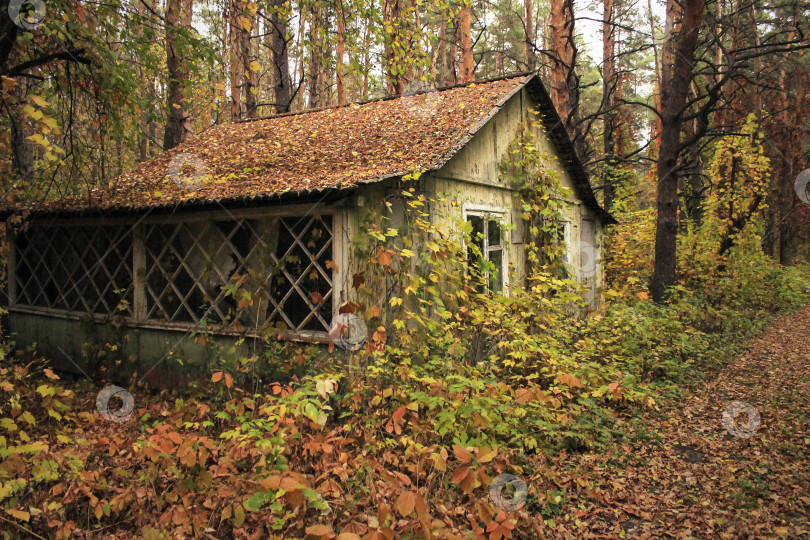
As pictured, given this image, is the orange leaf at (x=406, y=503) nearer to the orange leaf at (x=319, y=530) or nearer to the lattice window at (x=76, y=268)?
the orange leaf at (x=319, y=530)

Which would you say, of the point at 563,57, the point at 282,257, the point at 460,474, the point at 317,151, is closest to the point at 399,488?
the point at 460,474

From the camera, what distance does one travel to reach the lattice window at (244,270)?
6.23 meters

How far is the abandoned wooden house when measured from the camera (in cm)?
624

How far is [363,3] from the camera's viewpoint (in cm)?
Result: 781

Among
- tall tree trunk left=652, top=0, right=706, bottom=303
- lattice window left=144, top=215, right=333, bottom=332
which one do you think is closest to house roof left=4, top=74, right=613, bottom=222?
lattice window left=144, top=215, right=333, bottom=332

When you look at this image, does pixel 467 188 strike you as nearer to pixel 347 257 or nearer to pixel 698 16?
pixel 347 257

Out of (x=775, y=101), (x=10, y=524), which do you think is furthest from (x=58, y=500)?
(x=775, y=101)

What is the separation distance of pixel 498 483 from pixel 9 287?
379 inches

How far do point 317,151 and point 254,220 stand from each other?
1.69m

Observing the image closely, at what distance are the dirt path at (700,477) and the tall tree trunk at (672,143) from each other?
16.5 ft

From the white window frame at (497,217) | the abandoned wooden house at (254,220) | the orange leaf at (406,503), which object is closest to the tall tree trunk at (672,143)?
the abandoned wooden house at (254,220)

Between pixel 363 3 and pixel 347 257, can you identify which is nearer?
pixel 347 257

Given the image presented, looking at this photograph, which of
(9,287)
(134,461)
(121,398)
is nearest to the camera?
(134,461)

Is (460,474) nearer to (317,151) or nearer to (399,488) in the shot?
(399,488)
